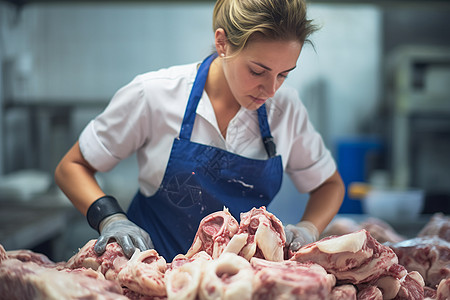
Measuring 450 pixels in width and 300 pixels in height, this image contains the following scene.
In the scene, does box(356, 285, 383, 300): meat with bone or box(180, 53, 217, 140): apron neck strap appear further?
box(180, 53, 217, 140): apron neck strap

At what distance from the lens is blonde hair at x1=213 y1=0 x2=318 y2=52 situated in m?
1.50

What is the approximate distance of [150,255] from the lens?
1.34 m

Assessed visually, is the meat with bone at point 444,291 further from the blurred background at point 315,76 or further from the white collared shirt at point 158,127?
the blurred background at point 315,76

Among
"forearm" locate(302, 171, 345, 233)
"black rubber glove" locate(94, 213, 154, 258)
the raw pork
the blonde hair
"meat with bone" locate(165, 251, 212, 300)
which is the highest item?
the blonde hair

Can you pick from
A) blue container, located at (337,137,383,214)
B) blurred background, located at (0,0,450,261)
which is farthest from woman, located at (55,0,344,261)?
blue container, located at (337,137,383,214)

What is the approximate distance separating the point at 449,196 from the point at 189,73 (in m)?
3.47

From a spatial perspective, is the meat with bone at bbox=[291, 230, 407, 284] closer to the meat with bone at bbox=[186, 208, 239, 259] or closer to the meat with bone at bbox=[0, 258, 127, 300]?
the meat with bone at bbox=[186, 208, 239, 259]

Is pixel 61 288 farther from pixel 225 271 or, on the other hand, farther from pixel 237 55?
pixel 237 55

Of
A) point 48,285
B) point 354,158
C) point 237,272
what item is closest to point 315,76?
point 354,158

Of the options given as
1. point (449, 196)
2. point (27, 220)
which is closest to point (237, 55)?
point (27, 220)

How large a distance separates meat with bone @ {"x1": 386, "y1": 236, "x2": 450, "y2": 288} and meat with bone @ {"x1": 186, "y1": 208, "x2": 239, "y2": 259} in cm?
68

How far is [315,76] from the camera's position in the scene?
5.79 metres

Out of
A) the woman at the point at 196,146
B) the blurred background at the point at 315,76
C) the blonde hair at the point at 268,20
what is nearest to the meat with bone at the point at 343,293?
the woman at the point at 196,146

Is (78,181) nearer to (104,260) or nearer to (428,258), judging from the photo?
(104,260)
